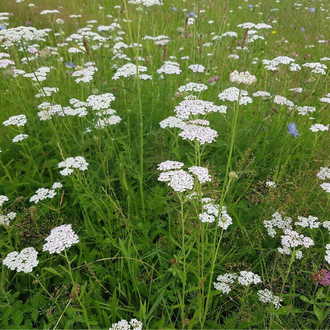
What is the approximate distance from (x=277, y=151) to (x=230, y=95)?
0.98 m

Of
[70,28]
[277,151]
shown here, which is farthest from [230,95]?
[70,28]

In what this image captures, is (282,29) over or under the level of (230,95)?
under

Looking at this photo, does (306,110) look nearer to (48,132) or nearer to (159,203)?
(159,203)

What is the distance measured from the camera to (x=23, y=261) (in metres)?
1.56

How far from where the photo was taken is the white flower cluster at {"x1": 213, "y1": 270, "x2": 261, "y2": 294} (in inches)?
61.8

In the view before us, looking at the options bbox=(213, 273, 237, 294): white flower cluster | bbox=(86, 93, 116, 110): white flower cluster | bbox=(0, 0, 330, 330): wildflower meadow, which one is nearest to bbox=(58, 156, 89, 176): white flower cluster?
bbox=(0, 0, 330, 330): wildflower meadow

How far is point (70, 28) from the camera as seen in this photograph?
6.11 meters

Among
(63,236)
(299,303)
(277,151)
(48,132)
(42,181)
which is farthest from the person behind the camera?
(48,132)

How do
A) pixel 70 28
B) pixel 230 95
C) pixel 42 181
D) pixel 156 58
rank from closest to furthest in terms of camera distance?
pixel 230 95 < pixel 42 181 < pixel 156 58 < pixel 70 28

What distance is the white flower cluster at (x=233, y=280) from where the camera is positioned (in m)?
1.57

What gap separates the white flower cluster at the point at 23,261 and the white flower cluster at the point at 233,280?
3.58 ft

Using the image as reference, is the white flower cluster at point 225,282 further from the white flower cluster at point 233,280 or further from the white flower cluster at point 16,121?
the white flower cluster at point 16,121

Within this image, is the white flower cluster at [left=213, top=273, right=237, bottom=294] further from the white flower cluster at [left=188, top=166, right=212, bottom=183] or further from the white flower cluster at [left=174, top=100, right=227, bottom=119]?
the white flower cluster at [left=174, top=100, right=227, bottom=119]

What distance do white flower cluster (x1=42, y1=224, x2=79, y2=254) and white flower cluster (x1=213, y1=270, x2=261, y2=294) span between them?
3.02 ft
